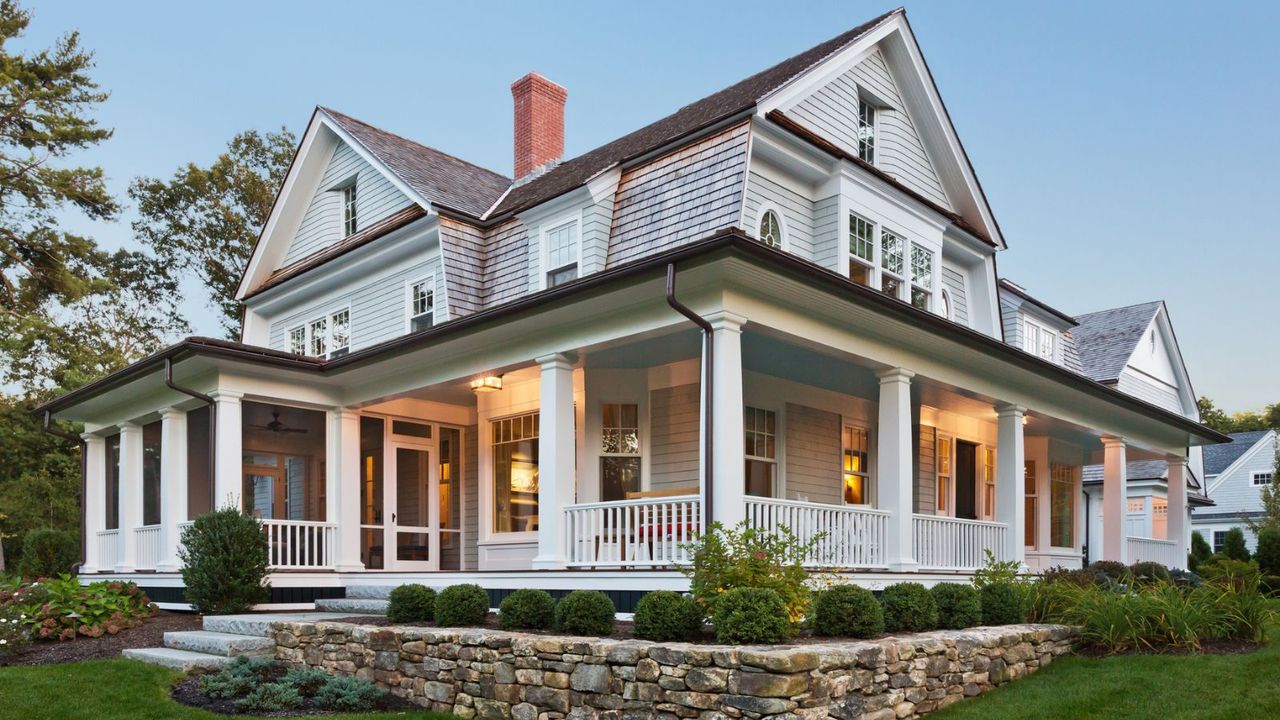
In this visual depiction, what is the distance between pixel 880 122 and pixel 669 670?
399 inches

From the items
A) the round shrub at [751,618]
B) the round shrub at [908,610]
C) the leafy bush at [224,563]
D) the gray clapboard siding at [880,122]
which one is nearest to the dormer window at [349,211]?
the leafy bush at [224,563]

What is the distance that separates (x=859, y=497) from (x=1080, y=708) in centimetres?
788

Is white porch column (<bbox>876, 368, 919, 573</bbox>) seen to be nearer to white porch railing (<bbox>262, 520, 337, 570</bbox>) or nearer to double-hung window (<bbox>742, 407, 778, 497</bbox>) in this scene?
double-hung window (<bbox>742, 407, 778, 497</bbox>)

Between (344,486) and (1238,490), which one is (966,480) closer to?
(344,486)

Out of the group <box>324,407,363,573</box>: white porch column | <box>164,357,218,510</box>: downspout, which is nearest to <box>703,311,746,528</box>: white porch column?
<box>324,407,363,573</box>: white porch column

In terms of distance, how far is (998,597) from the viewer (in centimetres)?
975

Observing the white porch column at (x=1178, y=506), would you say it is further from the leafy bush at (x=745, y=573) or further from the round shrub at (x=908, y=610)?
the leafy bush at (x=745, y=573)

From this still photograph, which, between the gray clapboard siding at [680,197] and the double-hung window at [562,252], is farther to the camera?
the double-hung window at [562,252]

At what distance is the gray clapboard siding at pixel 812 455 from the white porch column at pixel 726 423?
4747mm

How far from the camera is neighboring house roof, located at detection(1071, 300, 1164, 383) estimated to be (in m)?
25.2

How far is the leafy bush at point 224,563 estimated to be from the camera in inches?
466

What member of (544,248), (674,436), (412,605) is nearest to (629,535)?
(412,605)

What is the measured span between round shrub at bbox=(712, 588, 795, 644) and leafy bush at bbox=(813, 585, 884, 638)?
70cm

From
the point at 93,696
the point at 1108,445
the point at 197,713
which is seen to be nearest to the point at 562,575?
the point at 197,713
